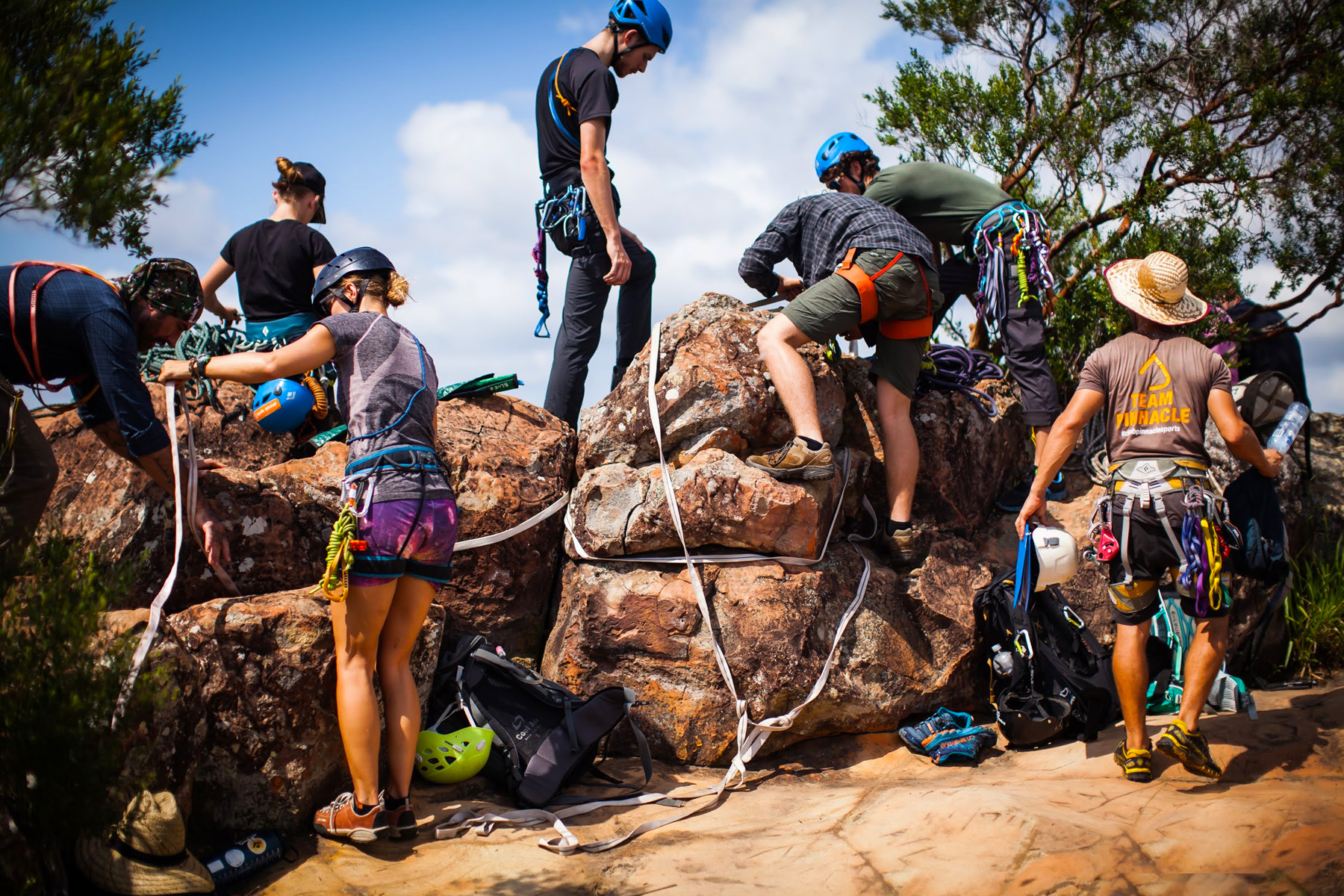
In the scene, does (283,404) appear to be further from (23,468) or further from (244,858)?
(244,858)

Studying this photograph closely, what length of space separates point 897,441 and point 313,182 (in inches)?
147

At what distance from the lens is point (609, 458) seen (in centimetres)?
546

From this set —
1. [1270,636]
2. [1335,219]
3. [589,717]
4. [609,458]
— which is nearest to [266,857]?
[589,717]

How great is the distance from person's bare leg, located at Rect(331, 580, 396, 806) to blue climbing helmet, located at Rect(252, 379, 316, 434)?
1783 mm

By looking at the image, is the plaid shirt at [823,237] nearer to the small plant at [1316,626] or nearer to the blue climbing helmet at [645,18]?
the blue climbing helmet at [645,18]

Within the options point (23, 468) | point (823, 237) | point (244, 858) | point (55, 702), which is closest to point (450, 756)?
point (244, 858)

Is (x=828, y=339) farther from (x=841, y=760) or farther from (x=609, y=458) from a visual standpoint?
(x=841, y=760)

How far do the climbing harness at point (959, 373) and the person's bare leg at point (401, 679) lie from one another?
3.67 metres

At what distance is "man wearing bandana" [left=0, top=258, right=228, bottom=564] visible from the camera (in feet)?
11.2

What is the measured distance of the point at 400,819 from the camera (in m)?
3.57

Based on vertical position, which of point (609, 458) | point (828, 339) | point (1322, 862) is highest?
point (828, 339)

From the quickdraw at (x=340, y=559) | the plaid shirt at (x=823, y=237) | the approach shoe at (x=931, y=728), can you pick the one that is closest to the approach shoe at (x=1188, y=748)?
the approach shoe at (x=931, y=728)

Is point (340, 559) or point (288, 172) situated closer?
point (340, 559)

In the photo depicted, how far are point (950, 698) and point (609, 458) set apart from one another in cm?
239
